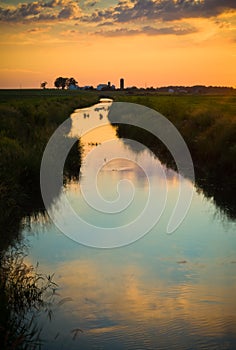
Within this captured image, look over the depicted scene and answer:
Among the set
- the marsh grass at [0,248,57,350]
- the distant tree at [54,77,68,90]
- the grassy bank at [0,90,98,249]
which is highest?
the distant tree at [54,77,68,90]

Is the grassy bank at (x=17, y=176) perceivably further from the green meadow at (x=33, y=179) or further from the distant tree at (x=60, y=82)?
the distant tree at (x=60, y=82)

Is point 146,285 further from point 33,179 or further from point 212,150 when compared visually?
point 212,150

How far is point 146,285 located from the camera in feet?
30.0

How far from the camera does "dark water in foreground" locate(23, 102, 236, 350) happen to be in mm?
7297

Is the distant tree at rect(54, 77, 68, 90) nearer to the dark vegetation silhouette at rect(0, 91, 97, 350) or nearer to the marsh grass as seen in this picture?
the dark vegetation silhouette at rect(0, 91, 97, 350)

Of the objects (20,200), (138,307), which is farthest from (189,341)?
(20,200)

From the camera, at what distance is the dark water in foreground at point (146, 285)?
287 inches

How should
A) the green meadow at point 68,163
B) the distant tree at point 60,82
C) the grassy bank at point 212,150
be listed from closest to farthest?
the green meadow at point 68,163
the grassy bank at point 212,150
the distant tree at point 60,82

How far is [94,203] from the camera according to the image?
15.5 meters

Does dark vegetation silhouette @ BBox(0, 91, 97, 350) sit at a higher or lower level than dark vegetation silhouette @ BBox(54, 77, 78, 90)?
lower

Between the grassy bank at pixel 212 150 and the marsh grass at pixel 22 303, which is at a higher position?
the grassy bank at pixel 212 150

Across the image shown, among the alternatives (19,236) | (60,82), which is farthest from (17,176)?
(60,82)

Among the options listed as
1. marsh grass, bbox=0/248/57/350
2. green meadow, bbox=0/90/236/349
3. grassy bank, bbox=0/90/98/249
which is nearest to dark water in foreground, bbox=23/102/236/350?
marsh grass, bbox=0/248/57/350

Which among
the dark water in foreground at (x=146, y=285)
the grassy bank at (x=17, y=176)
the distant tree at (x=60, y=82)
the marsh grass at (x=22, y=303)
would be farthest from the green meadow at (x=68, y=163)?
the distant tree at (x=60, y=82)
